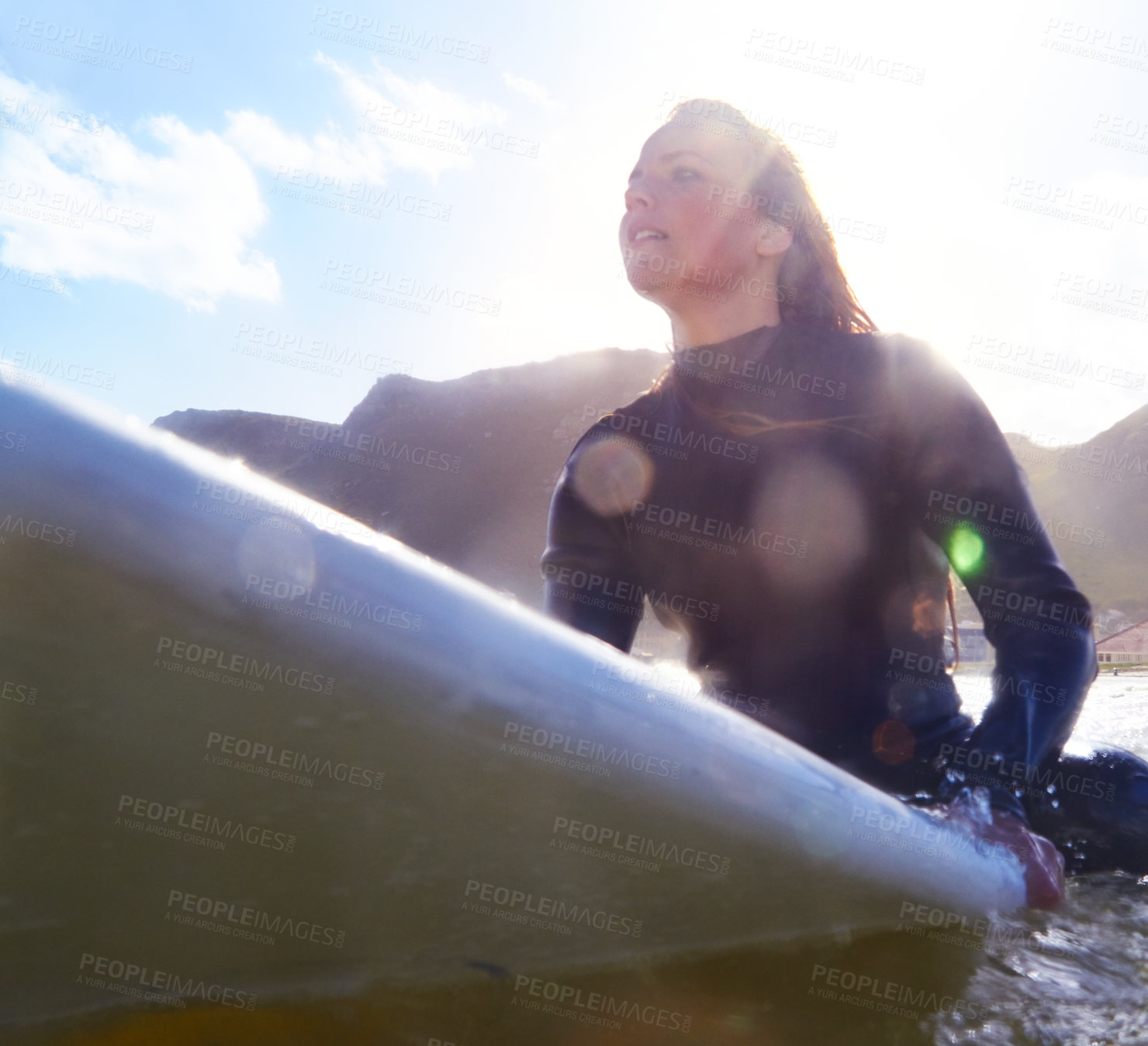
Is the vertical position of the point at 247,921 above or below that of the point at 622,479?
below

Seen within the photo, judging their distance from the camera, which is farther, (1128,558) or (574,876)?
(1128,558)

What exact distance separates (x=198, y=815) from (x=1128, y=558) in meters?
47.8

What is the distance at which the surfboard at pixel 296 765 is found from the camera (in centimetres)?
58

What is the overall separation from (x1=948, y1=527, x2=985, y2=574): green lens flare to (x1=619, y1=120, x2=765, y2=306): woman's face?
79 cm

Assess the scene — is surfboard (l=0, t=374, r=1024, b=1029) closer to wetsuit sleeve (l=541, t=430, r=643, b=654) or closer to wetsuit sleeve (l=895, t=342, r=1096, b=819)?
wetsuit sleeve (l=895, t=342, r=1096, b=819)

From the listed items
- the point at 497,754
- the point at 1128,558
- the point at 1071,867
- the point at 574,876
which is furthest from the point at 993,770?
the point at 1128,558

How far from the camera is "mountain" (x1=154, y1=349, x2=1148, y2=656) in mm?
37812

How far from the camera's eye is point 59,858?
60 centimetres

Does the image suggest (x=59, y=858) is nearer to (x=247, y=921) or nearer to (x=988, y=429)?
(x=247, y=921)

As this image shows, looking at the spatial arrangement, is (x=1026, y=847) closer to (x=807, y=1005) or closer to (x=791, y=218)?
(x=807, y=1005)

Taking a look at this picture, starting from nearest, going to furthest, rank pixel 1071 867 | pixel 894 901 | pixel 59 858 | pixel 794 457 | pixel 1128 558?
1. pixel 59 858
2. pixel 894 901
3. pixel 1071 867
4. pixel 794 457
5. pixel 1128 558

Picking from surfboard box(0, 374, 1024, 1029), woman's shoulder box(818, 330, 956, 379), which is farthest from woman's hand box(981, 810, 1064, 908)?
woman's shoulder box(818, 330, 956, 379)

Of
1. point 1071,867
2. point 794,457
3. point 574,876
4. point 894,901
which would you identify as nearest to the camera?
point 574,876

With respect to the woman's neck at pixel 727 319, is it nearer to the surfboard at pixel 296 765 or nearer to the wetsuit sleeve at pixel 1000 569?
the wetsuit sleeve at pixel 1000 569
